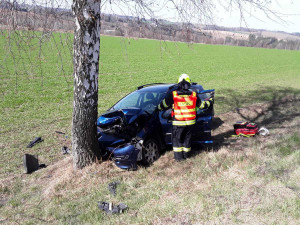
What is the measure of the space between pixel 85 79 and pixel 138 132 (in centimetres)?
155

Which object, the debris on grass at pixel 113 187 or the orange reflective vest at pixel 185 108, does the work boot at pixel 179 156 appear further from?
the debris on grass at pixel 113 187

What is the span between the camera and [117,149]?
17.9 feet

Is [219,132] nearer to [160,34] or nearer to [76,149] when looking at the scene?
[160,34]

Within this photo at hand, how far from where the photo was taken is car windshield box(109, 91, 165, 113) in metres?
6.49

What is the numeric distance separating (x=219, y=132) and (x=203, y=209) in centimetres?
506

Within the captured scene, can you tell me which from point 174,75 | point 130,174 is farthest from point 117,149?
point 174,75

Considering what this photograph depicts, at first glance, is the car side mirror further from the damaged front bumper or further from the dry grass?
the damaged front bumper

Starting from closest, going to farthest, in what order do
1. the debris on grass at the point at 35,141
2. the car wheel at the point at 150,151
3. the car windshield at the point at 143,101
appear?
the car wheel at the point at 150,151
the car windshield at the point at 143,101
the debris on grass at the point at 35,141

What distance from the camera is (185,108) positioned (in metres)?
5.73

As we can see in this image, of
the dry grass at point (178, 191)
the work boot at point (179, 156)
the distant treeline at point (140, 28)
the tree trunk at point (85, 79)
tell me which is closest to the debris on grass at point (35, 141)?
the dry grass at point (178, 191)

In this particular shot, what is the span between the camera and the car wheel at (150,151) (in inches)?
220

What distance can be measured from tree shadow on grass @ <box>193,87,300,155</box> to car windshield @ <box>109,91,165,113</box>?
1.47 meters

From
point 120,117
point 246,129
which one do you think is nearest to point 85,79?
point 120,117

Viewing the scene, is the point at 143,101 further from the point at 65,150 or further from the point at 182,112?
the point at 65,150
